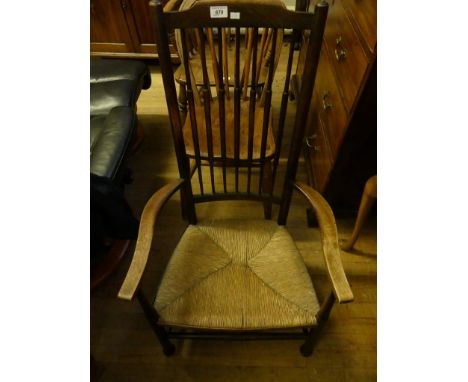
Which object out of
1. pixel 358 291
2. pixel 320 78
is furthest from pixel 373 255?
pixel 320 78

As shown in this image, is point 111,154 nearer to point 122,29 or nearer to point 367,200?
point 367,200

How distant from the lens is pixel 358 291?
1373 millimetres

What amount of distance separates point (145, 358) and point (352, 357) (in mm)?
806

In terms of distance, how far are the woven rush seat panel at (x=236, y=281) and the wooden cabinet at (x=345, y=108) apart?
432 mm

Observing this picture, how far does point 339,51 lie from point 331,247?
2.61 ft

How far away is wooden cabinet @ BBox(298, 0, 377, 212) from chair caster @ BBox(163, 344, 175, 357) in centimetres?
92

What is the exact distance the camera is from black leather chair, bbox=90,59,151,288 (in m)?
1.06

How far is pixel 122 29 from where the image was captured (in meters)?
2.45

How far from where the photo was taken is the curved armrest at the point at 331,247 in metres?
0.73

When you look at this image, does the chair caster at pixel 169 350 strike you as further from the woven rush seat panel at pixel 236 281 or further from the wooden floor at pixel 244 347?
the woven rush seat panel at pixel 236 281

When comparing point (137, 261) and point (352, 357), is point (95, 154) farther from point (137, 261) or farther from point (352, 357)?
point (352, 357)

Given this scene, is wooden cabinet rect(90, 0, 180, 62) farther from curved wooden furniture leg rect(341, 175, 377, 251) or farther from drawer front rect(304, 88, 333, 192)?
curved wooden furniture leg rect(341, 175, 377, 251)

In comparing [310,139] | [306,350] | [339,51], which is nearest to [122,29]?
[310,139]

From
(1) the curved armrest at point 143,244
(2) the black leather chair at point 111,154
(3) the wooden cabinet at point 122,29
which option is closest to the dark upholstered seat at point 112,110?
(2) the black leather chair at point 111,154
